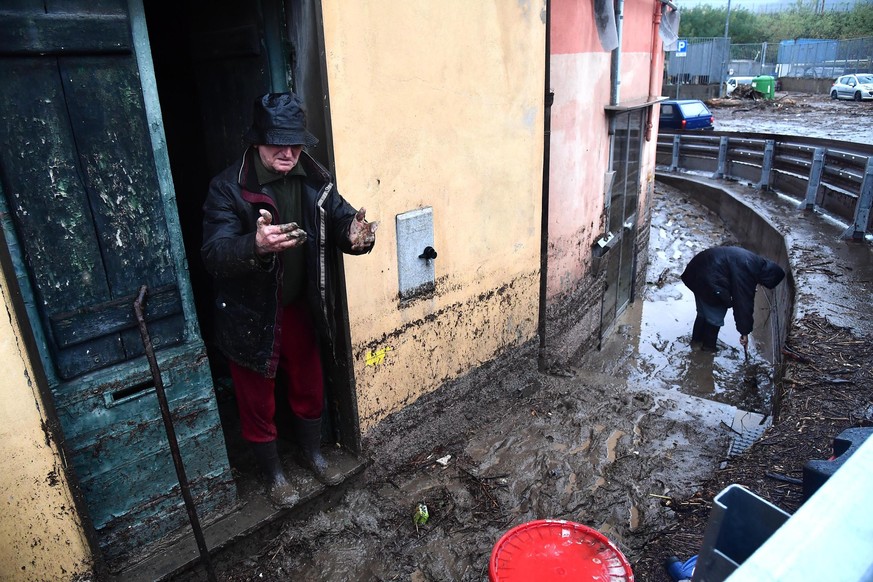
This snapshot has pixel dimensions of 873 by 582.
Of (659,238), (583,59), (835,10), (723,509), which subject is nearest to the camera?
(723,509)

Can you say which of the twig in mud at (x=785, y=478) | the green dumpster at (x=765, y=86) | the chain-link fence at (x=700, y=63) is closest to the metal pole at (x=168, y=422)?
the twig in mud at (x=785, y=478)

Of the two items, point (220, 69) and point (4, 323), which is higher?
point (220, 69)

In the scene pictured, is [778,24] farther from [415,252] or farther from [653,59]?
[415,252]

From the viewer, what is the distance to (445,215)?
12.7 feet

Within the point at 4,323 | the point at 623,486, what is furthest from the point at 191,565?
the point at 623,486

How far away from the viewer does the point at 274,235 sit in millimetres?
2246

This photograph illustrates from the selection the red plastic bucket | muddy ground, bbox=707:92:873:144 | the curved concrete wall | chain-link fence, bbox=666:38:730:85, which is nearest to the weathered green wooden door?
the red plastic bucket

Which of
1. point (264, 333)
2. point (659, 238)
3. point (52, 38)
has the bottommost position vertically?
point (659, 238)

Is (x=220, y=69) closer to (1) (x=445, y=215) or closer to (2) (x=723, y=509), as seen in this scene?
(1) (x=445, y=215)

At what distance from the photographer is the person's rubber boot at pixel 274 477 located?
10.5 ft

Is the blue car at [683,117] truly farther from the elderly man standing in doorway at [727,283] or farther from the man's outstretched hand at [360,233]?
the man's outstretched hand at [360,233]

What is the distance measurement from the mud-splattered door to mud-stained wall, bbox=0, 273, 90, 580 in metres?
5.60

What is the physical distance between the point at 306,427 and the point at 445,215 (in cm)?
158

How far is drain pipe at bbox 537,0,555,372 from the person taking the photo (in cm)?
452
